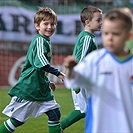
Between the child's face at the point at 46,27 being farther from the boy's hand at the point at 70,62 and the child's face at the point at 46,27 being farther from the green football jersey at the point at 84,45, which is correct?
the boy's hand at the point at 70,62

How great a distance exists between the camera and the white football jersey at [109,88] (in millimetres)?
4363

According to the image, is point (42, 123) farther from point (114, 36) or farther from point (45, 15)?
point (114, 36)

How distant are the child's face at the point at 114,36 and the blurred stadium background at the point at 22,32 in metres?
11.1

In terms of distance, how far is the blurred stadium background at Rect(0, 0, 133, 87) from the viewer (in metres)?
15.4

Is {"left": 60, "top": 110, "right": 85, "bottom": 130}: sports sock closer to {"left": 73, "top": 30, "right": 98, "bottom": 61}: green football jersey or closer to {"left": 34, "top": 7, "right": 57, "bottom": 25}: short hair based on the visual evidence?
{"left": 73, "top": 30, "right": 98, "bottom": 61}: green football jersey

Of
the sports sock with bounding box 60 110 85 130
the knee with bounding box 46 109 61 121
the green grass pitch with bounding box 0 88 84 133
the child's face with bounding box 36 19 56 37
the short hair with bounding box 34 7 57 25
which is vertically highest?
the short hair with bounding box 34 7 57 25

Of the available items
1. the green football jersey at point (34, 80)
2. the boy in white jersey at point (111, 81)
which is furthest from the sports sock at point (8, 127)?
the boy in white jersey at point (111, 81)

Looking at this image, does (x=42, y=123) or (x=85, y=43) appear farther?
(x=42, y=123)

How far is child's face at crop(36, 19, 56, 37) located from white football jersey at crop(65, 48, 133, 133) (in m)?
2.26

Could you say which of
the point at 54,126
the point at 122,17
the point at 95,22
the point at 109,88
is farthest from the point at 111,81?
the point at 95,22

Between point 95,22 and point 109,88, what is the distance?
2.94 m

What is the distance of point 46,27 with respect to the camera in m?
6.65

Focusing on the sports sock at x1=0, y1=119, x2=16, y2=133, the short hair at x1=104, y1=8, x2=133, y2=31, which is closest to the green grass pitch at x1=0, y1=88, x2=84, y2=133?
the sports sock at x1=0, y1=119, x2=16, y2=133

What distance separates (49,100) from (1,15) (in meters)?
8.99
